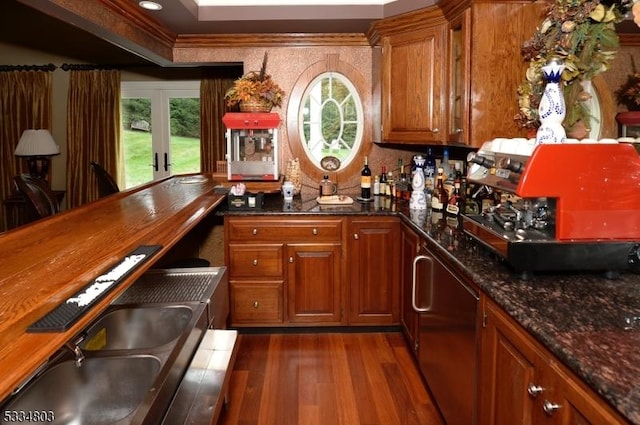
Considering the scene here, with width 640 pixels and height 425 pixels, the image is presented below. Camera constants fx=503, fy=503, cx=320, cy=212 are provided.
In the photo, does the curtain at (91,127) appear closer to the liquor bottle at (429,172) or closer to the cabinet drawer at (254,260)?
the cabinet drawer at (254,260)

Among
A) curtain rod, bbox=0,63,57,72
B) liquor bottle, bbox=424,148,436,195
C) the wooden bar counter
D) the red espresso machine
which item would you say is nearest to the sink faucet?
the wooden bar counter

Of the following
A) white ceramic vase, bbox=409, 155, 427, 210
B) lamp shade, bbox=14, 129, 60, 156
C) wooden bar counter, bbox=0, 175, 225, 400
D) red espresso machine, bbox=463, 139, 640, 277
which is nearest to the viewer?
wooden bar counter, bbox=0, 175, 225, 400

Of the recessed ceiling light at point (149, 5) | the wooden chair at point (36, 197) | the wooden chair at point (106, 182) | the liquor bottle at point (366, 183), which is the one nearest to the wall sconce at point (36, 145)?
the wooden chair at point (106, 182)

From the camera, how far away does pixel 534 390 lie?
1370mm

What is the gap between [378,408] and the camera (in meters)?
2.61

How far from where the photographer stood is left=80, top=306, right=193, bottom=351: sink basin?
1.93 metres

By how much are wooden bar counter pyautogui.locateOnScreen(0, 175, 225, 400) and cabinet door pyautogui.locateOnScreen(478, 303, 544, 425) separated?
1.15 meters

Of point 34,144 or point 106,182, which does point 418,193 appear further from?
point 34,144

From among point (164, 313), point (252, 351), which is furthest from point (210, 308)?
point (252, 351)

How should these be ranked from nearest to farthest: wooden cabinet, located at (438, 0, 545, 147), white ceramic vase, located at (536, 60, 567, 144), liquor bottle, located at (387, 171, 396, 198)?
white ceramic vase, located at (536, 60, 567, 144), wooden cabinet, located at (438, 0, 545, 147), liquor bottle, located at (387, 171, 396, 198)

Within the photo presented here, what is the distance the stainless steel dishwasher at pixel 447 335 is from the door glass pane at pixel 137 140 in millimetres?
4441

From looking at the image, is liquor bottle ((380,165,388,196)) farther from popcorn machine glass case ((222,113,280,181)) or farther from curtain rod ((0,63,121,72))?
curtain rod ((0,63,121,72))

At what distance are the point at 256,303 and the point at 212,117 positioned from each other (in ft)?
10.2

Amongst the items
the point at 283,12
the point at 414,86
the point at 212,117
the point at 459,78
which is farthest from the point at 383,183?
the point at 212,117
